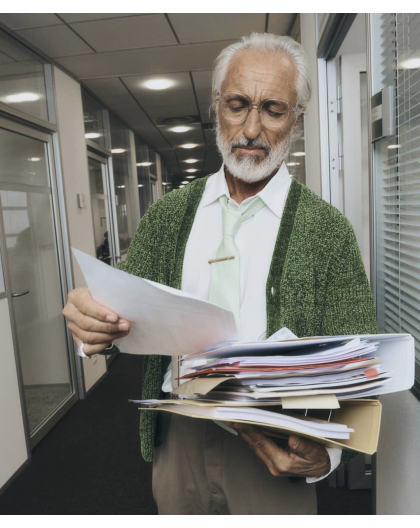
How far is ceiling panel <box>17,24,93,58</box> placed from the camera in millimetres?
2590

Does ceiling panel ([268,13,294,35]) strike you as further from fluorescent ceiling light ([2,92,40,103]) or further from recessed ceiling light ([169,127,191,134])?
recessed ceiling light ([169,127,191,134])

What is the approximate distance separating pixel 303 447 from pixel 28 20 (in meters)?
2.78

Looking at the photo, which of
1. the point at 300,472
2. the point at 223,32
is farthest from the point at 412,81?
the point at 223,32

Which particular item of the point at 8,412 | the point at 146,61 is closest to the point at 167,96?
the point at 146,61

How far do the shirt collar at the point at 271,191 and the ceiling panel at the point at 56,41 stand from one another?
2241mm

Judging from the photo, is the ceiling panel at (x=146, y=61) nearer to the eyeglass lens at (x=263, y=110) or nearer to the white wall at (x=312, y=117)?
the white wall at (x=312, y=117)

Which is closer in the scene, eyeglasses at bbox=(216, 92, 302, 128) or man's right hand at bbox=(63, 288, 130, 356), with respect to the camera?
man's right hand at bbox=(63, 288, 130, 356)

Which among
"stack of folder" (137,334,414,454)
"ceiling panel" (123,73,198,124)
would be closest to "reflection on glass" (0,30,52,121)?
"ceiling panel" (123,73,198,124)

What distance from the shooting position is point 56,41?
9.04ft

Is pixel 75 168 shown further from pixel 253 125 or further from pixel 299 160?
pixel 253 125

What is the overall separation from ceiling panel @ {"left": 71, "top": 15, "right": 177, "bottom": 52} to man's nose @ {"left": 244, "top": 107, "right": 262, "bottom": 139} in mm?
1999

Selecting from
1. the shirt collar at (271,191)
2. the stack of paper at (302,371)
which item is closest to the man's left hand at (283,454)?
the stack of paper at (302,371)

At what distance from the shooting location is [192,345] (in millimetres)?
604

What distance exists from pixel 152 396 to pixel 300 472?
1.19ft
